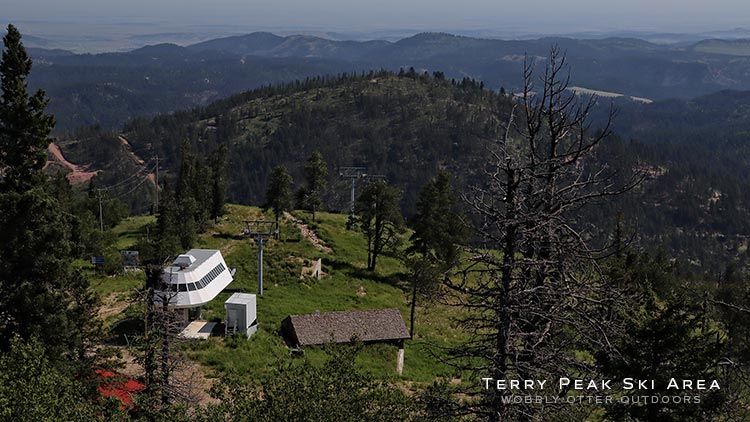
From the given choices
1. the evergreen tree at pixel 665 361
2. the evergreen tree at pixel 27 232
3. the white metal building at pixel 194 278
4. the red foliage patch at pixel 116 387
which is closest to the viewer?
the evergreen tree at pixel 665 361

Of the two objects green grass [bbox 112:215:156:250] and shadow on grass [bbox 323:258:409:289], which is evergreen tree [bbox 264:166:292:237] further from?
green grass [bbox 112:215:156:250]

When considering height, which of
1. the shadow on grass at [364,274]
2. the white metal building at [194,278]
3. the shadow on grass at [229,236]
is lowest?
the shadow on grass at [364,274]

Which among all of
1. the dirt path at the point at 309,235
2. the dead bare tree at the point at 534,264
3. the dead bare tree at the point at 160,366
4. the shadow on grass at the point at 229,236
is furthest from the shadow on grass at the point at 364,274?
the dead bare tree at the point at 534,264

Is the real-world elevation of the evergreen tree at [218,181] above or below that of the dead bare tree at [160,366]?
below

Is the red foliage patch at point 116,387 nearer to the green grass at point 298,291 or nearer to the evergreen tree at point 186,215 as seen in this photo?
the green grass at point 298,291

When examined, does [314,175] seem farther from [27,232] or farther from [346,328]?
[27,232]

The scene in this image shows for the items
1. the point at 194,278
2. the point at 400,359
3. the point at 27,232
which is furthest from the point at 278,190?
the point at 27,232

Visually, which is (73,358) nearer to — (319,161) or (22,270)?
(22,270)
